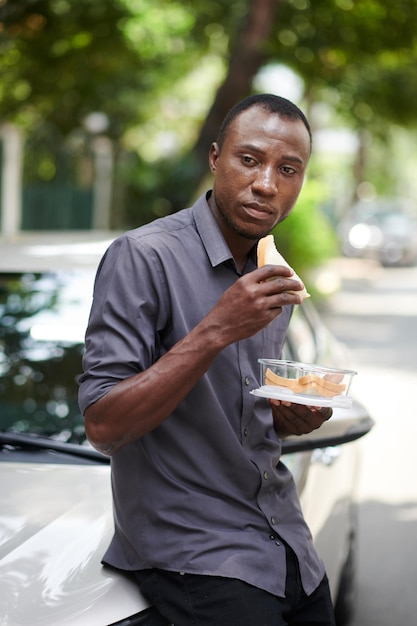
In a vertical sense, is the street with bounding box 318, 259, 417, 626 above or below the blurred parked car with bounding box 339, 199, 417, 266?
above

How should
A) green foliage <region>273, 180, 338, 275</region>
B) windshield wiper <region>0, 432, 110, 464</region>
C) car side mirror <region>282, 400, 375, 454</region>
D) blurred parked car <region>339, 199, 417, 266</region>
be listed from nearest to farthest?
car side mirror <region>282, 400, 375, 454</region> < windshield wiper <region>0, 432, 110, 464</region> < green foliage <region>273, 180, 338, 275</region> < blurred parked car <region>339, 199, 417, 266</region>

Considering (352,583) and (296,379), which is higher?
(296,379)

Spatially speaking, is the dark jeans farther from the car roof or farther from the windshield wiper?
the car roof

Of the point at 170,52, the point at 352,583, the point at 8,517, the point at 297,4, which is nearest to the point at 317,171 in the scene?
the point at 170,52

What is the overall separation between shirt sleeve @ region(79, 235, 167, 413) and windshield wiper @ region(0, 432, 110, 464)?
1.08 meters

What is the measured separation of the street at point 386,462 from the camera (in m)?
4.71

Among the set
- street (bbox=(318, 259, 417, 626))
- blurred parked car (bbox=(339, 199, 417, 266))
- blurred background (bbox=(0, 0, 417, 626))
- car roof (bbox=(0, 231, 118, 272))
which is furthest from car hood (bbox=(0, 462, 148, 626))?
blurred parked car (bbox=(339, 199, 417, 266))

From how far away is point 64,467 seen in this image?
2.88 m

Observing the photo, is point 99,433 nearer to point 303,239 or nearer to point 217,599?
point 217,599

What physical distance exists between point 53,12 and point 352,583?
9.76 m

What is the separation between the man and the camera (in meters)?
1.82

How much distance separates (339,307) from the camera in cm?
1853

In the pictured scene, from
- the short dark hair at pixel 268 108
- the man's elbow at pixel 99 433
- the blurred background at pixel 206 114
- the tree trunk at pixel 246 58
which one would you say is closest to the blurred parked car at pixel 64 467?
Answer: the man's elbow at pixel 99 433

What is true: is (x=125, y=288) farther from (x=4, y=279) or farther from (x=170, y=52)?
(x=170, y=52)
